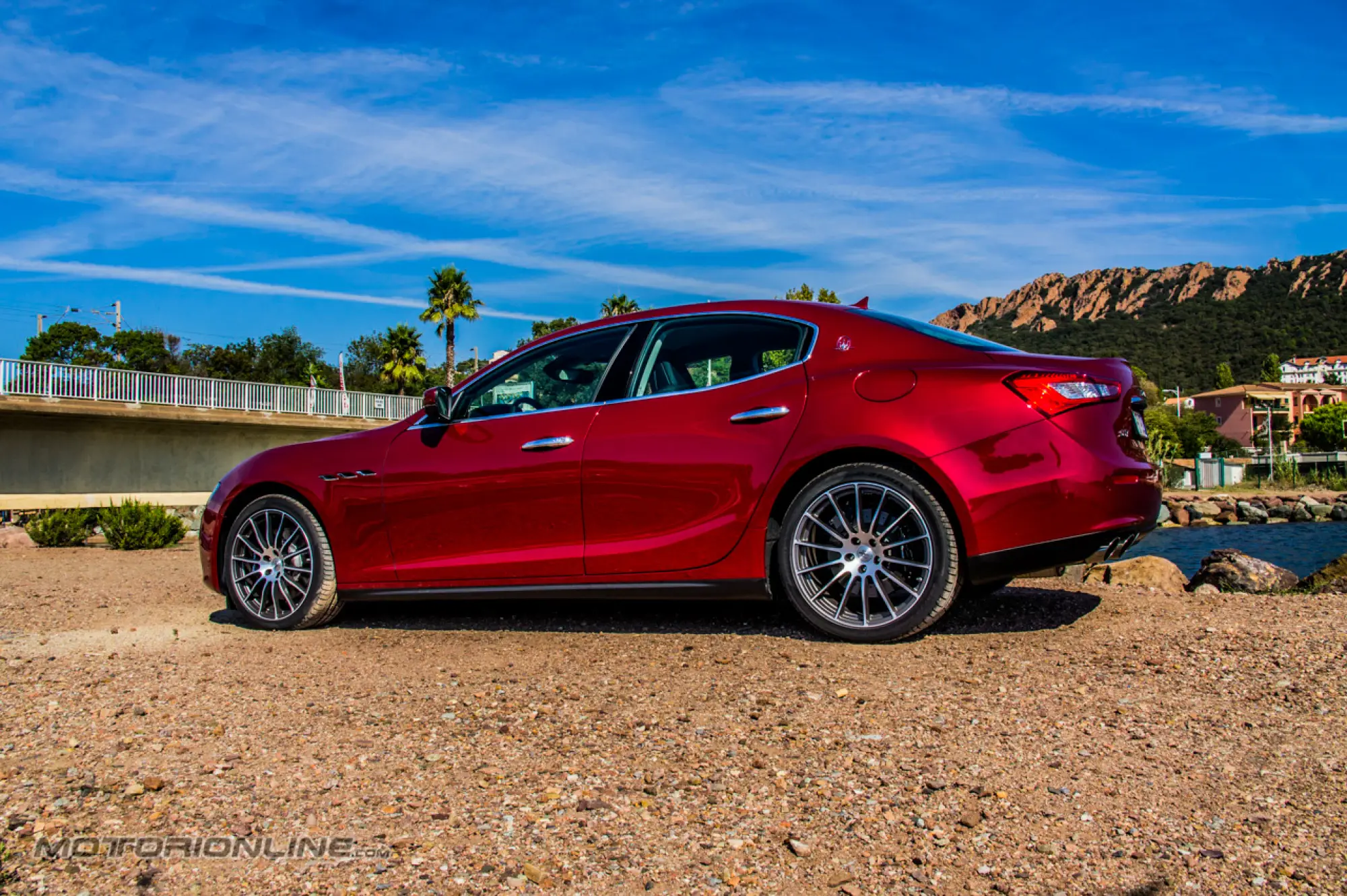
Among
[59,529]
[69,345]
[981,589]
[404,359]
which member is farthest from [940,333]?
[69,345]

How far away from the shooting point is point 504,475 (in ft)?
15.9

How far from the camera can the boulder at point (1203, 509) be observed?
44.6 metres

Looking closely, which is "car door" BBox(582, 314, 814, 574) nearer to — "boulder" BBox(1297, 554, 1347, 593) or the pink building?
"boulder" BBox(1297, 554, 1347, 593)

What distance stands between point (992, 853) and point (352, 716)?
7.50 feet

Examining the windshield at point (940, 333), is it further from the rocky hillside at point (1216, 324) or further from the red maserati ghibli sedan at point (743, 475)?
the rocky hillside at point (1216, 324)

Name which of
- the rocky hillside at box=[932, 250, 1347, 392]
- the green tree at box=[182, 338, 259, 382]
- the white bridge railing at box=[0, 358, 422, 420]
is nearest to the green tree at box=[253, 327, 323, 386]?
the green tree at box=[182, 338, 259, 382]

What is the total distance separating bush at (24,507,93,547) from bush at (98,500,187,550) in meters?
0.44

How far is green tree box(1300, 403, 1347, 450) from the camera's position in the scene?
98875 mm

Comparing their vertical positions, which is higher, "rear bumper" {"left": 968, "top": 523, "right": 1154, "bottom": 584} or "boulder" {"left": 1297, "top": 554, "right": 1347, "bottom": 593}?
"rear bumper" {"left": 968, "top": 523, "right": 1154, "bottom": 584}

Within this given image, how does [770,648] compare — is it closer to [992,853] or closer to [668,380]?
Result: [668,380]

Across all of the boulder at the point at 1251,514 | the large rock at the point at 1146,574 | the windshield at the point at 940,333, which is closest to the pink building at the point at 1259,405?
the boulder at the point at 1251,514

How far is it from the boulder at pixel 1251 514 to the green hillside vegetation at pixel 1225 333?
→ 76692 millimetres

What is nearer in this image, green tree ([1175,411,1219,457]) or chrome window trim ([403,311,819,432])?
chrome window trim ([403,311,819,432])

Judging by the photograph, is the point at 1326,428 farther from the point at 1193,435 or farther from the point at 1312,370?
the point at 1312,370
